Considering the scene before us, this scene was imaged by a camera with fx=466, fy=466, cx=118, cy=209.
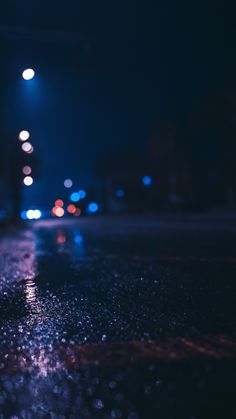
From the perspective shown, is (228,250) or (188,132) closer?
(228,250)

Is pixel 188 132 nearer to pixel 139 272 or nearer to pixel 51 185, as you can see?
pixel 139 272

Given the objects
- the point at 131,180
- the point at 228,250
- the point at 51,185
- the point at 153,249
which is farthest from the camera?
the point at 51,185

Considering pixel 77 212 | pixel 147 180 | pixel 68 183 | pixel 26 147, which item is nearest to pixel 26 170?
pixel 26 147

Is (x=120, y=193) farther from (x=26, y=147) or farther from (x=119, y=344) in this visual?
(x=119, y=344)

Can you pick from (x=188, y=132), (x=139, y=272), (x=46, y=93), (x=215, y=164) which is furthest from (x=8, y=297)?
(x=188, y=132)

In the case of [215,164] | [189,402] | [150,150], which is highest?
[150,150]

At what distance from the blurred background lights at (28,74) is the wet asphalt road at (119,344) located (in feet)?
36.0

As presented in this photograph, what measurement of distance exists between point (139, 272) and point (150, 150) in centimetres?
4991

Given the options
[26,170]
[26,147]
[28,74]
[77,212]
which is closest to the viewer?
[28,74]

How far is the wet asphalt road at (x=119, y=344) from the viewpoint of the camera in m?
2.94

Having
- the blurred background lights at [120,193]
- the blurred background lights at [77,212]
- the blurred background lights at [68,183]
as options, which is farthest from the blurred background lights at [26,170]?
the blurred background lights at [68,183]

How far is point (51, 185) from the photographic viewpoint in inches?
4454

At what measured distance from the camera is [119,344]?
411cm

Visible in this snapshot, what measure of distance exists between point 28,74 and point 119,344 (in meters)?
15.4
